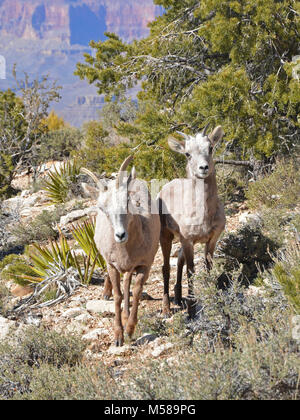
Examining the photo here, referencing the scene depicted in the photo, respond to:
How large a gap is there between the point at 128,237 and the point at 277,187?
5.54 metres

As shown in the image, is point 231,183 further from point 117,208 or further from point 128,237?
point 117,208

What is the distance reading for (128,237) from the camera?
4.50m

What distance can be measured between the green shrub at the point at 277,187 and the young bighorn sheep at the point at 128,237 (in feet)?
15.1

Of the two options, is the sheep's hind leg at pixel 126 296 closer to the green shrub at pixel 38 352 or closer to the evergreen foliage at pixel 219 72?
the green shrub at pixel 38 352

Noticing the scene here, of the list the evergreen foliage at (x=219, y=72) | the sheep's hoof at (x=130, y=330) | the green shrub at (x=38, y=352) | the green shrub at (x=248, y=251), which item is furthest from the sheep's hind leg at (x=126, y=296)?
the evergreen foliage at (x=219, y=72)

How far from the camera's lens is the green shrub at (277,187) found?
29.0ft

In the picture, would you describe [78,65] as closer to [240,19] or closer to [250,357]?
[240,19]

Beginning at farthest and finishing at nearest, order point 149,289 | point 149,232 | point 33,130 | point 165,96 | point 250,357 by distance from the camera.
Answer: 1. point 33,130
2. point 165,96
3. point 149,289
4. point 149,232
5. point 250,357

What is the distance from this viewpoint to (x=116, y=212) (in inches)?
163

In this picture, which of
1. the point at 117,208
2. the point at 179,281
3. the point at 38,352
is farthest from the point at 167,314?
the point at 117,208

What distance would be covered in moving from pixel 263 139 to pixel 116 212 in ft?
20.7

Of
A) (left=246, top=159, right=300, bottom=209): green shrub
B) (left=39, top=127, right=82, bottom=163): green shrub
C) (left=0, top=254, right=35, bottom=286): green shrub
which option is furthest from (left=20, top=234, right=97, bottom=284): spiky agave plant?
(left=39, top=127, right=82, bottom=163): green shrub

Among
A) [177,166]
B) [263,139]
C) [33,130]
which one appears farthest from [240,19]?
[33,130]

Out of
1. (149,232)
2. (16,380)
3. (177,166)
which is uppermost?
(177,166)
